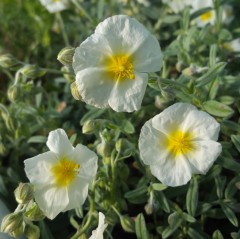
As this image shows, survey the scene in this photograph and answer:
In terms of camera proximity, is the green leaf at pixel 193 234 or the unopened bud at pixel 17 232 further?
the green leaf at pixel 193 234

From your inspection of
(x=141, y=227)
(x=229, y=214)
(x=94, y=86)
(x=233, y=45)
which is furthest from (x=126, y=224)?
(x=233, y=45)

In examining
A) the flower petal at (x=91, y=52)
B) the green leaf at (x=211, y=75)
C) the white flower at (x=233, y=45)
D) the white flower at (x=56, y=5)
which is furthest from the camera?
the white flower at (x=56, y=5)

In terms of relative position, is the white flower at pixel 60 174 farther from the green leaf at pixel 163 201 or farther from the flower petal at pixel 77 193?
the green leaf at pixel 163 201

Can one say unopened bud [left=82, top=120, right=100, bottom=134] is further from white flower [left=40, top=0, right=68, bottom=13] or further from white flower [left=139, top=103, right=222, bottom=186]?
white flower [left=40, top=0, right=68, bottom=13]

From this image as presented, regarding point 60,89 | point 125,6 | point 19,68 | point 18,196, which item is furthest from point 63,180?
point 125,6

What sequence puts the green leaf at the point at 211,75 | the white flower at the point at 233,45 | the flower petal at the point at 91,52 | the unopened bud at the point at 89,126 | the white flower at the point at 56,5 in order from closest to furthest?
the flower petal at the point at 91,52 → the unopened bud at the point at 89,126 → the green leaf at the point at 211,75 → the white flower at the point at 233,45 → the white flower at the point at 56,5

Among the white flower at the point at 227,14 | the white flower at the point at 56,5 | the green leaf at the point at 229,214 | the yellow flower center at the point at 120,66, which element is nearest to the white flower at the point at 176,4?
the white flower at the point at 227,14

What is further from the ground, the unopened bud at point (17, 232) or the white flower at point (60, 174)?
the white flower at point (60, 174)

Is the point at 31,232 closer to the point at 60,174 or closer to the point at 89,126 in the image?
the point at 60,174
